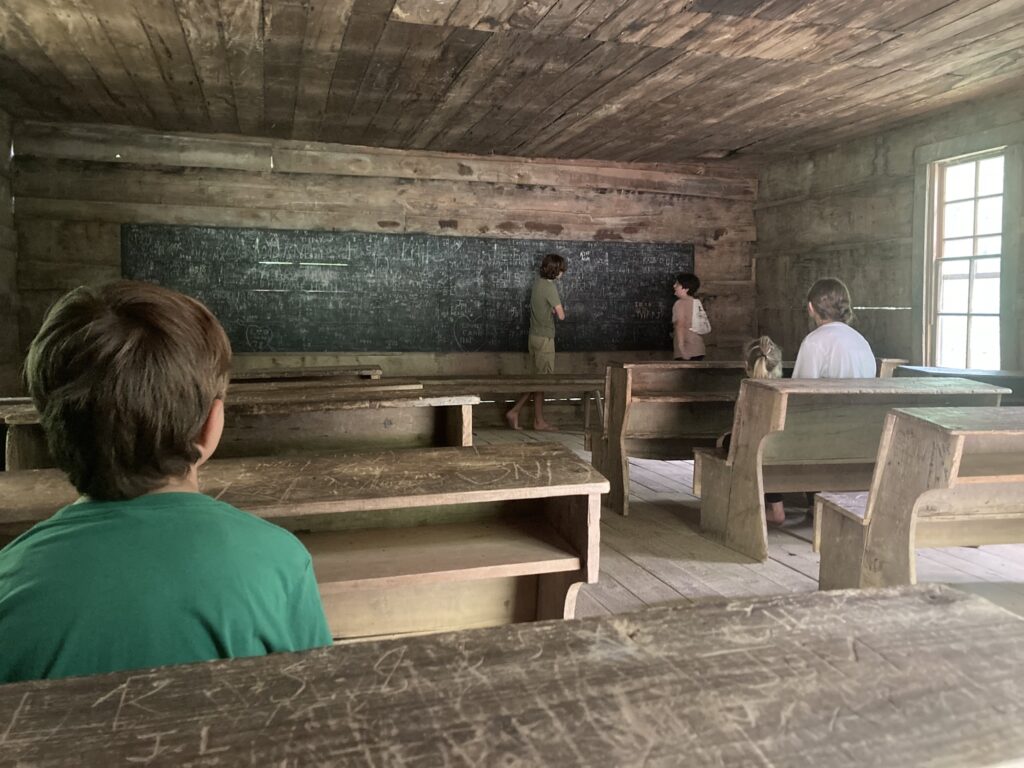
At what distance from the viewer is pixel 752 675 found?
0.64 metres

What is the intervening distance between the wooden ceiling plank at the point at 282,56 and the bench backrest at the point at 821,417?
2.82 metres

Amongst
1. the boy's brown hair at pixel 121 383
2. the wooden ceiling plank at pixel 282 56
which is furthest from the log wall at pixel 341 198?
the boy's brown hair at pixel 121 383

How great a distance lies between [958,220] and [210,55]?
→ 5253 mm

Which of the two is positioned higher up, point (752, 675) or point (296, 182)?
point (296, 182)

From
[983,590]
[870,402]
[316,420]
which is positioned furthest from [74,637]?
[870,402]

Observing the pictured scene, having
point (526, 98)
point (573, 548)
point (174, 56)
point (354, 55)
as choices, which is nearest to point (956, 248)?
point (526, 98)

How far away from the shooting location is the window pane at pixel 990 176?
17.7ft

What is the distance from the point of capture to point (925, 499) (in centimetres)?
265

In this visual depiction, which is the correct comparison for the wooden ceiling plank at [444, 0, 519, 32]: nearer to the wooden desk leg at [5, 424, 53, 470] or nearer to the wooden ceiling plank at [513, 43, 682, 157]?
the wooden ceiling plank at [513, 43, 682, 157]

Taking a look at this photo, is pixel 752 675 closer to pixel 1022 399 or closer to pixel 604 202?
pixel 1022 399

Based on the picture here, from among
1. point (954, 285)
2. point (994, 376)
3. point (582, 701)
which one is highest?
point (954, 285)

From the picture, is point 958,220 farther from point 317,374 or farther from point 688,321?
point 317,374

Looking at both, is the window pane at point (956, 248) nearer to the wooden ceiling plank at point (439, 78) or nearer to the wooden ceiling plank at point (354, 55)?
the wooden ceiling plank at point (439, 78)

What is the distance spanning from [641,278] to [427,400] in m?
5.47
